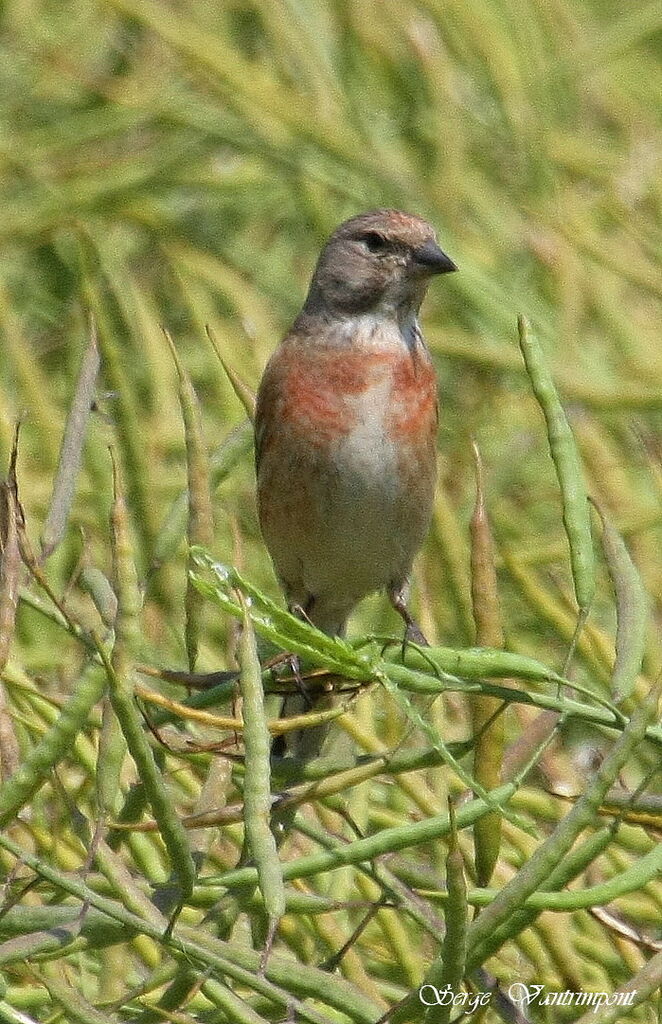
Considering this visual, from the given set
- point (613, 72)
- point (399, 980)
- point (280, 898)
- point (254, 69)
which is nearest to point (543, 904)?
point (280, 898)

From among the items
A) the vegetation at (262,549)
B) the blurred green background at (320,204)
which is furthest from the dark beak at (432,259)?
the blurred green background at (320,204)

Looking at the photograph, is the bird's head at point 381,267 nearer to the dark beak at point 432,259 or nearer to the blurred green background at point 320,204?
the dark beak at point 432,259

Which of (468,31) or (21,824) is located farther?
(468,31)

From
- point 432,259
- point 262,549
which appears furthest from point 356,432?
point 262,549

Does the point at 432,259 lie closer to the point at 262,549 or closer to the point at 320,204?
the point at 262,549

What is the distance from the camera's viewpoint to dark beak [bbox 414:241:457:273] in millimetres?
3793

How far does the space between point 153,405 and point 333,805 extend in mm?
2298

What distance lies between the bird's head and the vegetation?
0.33m

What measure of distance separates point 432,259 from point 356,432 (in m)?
0.44

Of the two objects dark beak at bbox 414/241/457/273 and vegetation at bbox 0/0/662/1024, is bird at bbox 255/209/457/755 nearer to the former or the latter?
dark beak at bbox 414/241/457/273

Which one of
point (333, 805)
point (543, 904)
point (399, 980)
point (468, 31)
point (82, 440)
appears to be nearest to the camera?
point (543, 904)

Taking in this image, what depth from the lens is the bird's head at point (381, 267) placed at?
3891 mm

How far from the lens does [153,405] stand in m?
4.92

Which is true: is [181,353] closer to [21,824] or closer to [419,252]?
[419,252]
